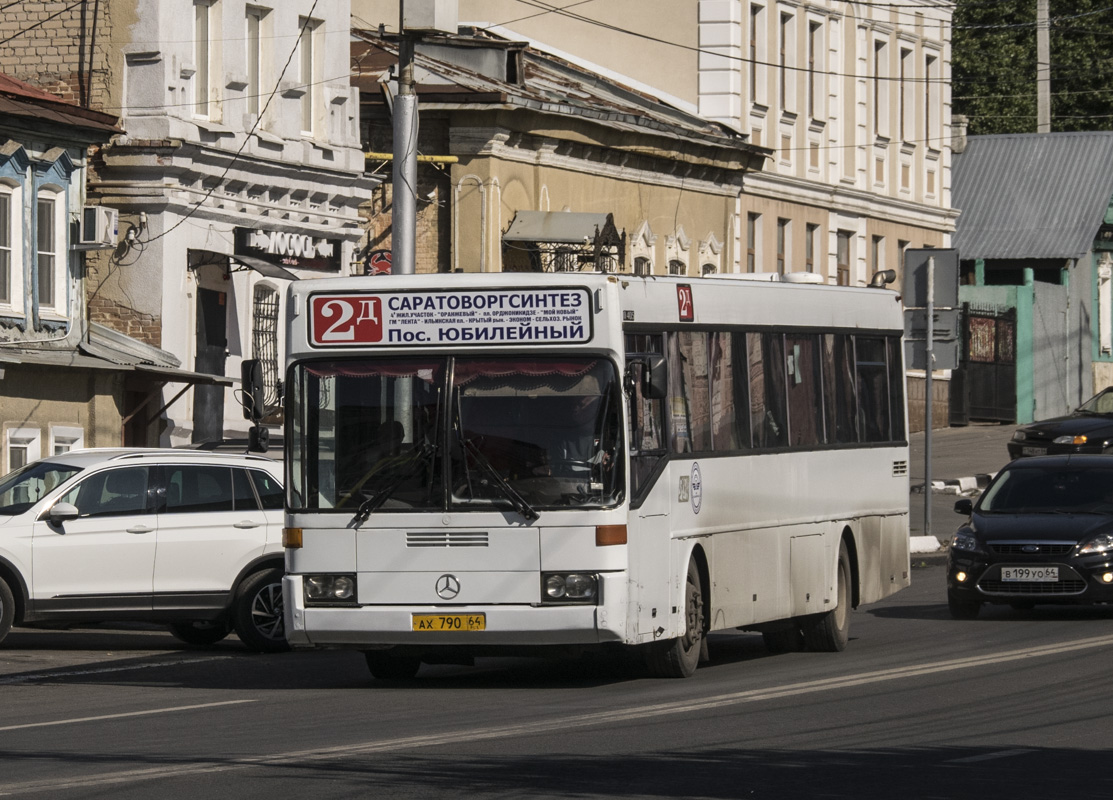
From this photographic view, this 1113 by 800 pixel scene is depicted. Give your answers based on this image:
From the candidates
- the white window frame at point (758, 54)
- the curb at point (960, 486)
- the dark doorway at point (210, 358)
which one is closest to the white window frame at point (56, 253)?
the dark doorway at point (210, 358)

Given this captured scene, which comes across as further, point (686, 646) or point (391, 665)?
point (391, 665)

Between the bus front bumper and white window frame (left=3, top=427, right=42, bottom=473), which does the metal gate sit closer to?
white window frame (left=3, top=427, right=42, bottom=473)

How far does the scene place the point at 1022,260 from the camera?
191 ft

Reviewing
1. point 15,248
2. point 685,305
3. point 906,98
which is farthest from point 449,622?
point 906,98

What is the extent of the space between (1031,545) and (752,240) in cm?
2690

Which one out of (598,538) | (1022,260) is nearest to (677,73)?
(1022,260)

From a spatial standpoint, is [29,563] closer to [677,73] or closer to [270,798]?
[270,798]

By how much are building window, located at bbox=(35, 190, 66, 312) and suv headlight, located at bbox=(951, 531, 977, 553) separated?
12.4 m

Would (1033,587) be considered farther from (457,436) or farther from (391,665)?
(457,436)

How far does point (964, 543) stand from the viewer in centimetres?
2111

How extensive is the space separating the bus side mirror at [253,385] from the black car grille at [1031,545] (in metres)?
7.61

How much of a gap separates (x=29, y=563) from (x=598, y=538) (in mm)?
6206

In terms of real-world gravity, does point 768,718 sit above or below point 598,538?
below

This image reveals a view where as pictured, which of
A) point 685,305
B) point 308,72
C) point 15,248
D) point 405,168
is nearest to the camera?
point 685,305
